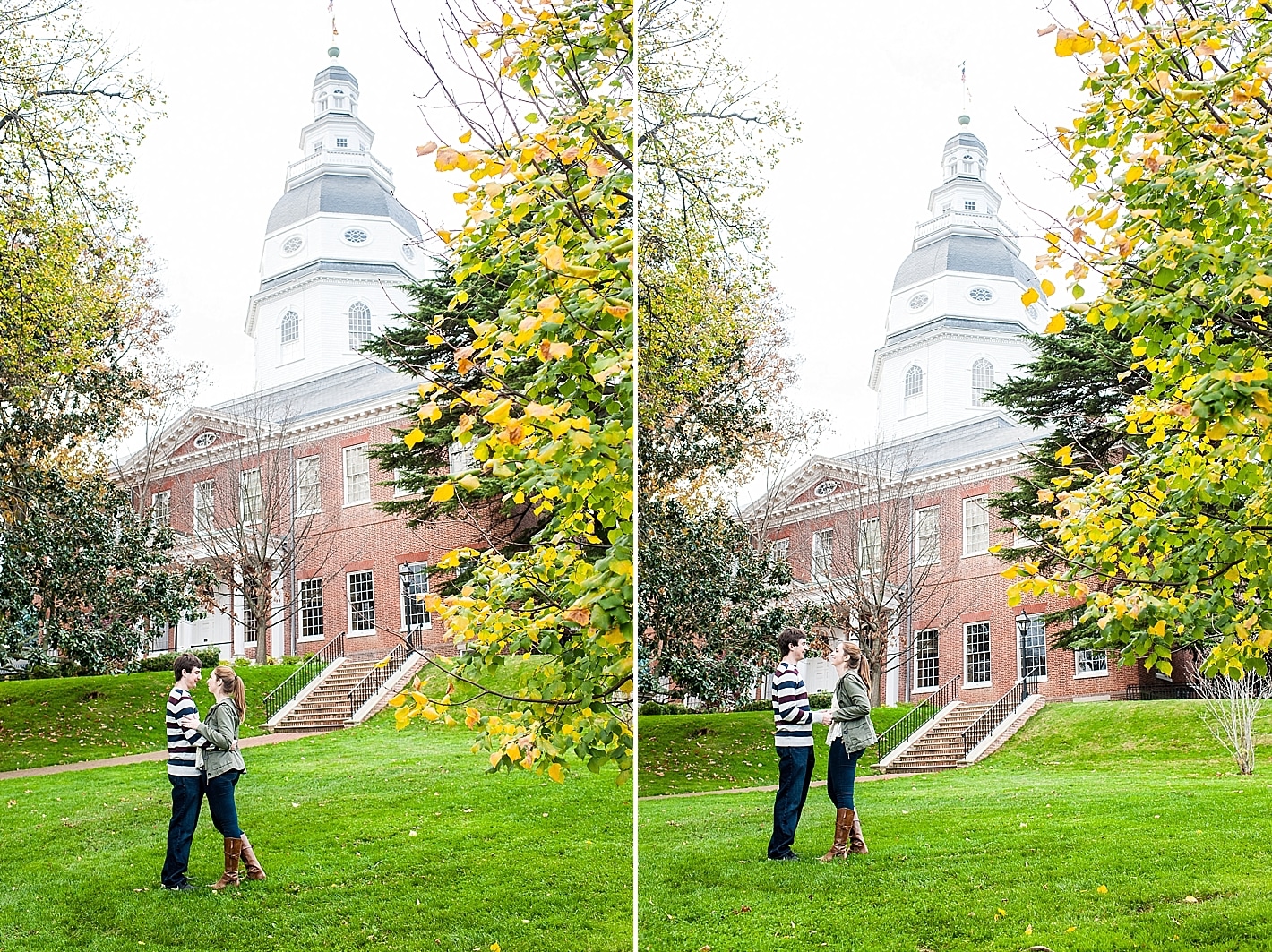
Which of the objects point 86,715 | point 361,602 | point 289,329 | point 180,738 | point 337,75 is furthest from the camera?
point 337,75

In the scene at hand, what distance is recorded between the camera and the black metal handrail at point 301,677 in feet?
6.72

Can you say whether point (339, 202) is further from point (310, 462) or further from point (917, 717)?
point (917, 717)

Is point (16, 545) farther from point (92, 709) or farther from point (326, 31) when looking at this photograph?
point (326, 31)

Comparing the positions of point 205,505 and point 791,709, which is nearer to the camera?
point 205,505

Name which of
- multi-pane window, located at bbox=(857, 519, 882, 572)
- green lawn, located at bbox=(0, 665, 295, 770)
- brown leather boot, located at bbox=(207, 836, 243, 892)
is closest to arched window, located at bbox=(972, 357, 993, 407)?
multi-pane window, located at bbox=(857, 519, 882, 572)

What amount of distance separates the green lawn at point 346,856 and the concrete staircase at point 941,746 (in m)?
0.72

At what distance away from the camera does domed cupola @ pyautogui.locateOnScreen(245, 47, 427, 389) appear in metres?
2.24

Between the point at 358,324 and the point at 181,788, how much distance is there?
38.7 inches

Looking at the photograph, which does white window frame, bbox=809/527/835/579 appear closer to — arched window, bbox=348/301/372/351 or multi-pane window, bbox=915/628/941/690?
multi-pane window, bbox=915/628/941/690

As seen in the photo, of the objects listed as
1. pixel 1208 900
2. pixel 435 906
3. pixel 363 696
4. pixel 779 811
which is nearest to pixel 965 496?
pixel 779 811

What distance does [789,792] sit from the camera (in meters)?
2.47

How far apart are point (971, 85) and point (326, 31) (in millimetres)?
1639

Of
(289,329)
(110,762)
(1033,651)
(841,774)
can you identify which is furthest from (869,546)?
(110,762)

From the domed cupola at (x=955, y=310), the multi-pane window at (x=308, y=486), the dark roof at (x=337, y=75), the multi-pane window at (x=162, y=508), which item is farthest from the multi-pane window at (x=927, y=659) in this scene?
the dark roof at (x=337, y=75)
